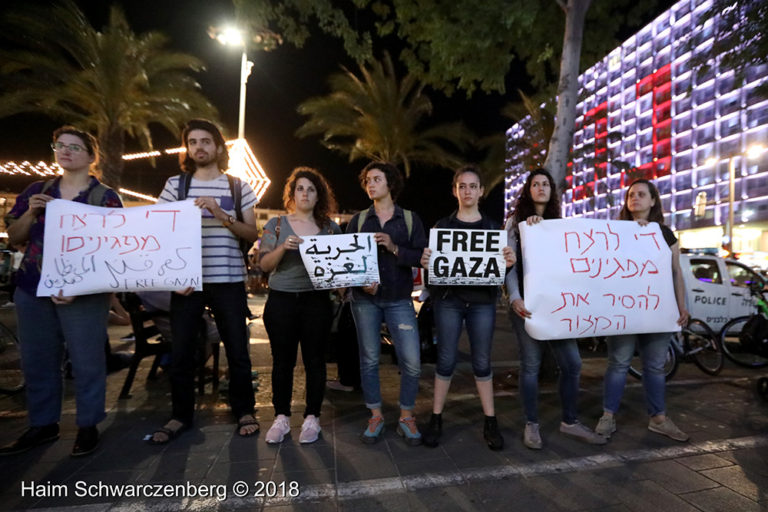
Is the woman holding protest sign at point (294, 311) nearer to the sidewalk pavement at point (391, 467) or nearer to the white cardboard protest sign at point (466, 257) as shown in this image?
the sidewalk pavement at point (391, 467)

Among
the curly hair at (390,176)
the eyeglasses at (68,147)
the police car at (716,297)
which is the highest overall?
the eyeglasses at (68,147)

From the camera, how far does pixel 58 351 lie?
3.05 m

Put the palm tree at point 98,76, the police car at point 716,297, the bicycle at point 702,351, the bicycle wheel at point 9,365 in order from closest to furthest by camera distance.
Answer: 1. the bicycle wheel at point 9,365
2. the bicycle at point 702,351
3. the police car at point 716,297
4. the palm tree at point 98,76

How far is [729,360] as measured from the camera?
615 centimetres

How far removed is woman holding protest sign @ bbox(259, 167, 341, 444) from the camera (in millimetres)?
3129

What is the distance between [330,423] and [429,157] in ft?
55.3

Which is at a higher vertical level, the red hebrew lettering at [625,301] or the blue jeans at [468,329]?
the red hebrew lettering at [625,301]

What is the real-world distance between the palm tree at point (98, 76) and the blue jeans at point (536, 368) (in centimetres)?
1394

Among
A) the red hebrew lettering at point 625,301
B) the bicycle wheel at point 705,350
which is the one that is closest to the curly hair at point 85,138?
the red hebrew lettering at point 625,301

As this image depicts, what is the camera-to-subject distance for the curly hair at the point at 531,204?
3275mm

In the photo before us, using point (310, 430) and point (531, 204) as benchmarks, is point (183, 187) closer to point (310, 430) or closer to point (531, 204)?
point (310, 430)

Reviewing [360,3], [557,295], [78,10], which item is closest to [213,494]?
[557,295]

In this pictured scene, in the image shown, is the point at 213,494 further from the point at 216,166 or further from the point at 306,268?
the point at 216,166

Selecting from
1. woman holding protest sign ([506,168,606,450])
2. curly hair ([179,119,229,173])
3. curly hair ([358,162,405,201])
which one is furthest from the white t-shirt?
woman holding protest sign ([506,168,606,450])
